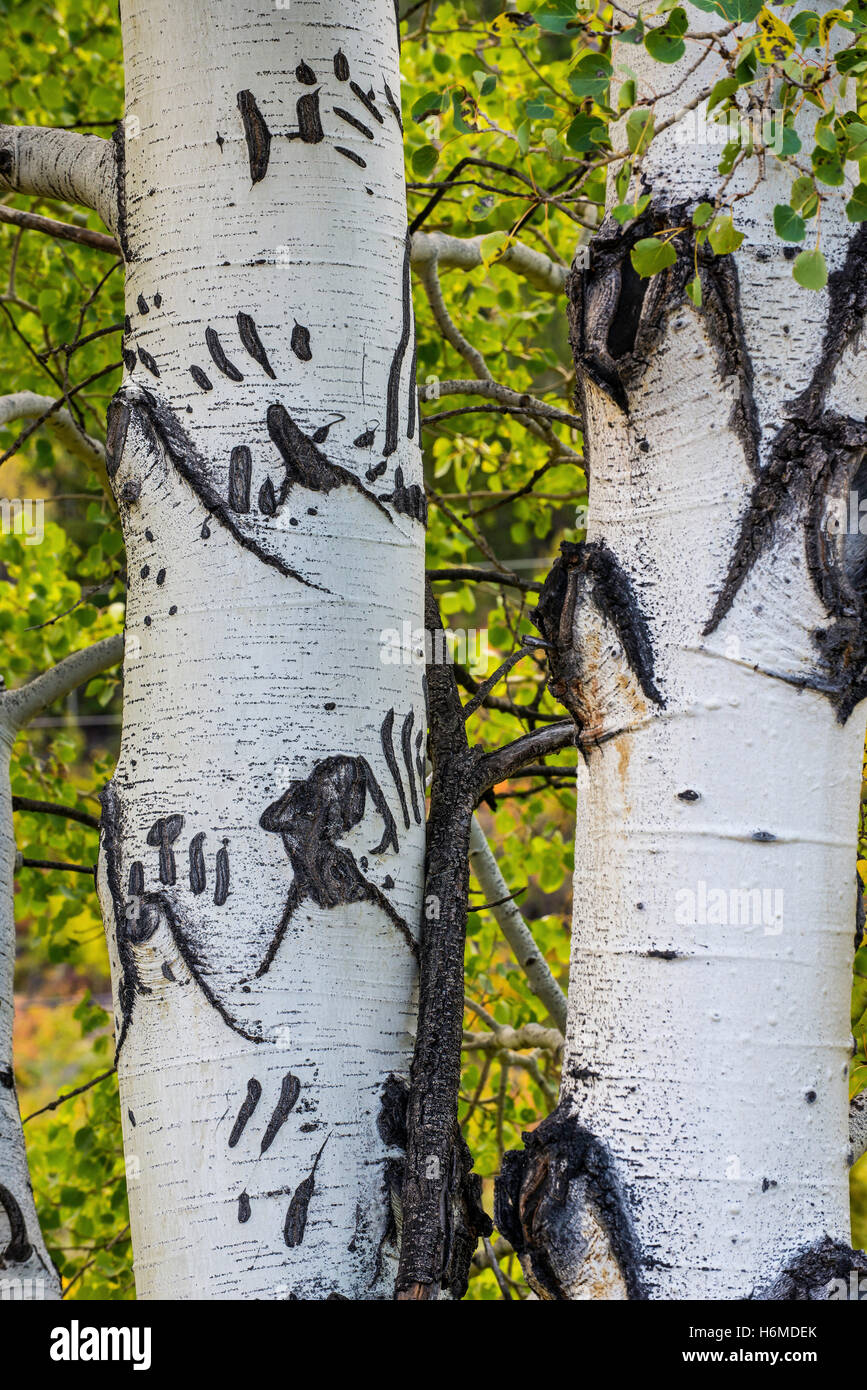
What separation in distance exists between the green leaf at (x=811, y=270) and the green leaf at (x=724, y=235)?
0.05m

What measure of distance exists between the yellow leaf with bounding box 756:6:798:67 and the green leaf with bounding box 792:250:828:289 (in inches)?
6.0

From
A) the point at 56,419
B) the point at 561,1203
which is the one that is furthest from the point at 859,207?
the point at 56,419

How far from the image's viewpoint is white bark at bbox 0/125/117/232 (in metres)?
1.30

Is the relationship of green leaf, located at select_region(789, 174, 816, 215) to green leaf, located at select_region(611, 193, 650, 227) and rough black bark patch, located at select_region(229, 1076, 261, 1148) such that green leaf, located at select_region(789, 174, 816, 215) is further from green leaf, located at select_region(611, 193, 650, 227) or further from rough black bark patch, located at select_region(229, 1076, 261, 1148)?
rough black bark patch, located at select_region(229, 1076, 261, 1148)

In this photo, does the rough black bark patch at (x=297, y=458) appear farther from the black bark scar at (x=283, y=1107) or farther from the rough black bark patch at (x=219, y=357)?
the black bark scar at (x=283, y=1107)

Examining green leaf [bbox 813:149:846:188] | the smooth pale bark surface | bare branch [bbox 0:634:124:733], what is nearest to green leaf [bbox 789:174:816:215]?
green leaf [bbox 813:149:846:188]

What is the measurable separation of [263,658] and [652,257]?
48cm

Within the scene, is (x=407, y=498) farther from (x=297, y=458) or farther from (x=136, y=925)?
(x=136, y=925)

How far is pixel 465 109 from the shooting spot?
1378mm

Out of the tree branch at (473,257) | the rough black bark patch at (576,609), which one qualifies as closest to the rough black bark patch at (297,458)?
the rough black bark patch at (576,609)

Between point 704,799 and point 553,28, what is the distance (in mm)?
670

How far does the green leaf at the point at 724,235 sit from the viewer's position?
3.00 ft

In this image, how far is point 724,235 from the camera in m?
0.92

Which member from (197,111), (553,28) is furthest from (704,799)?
(197,111)
